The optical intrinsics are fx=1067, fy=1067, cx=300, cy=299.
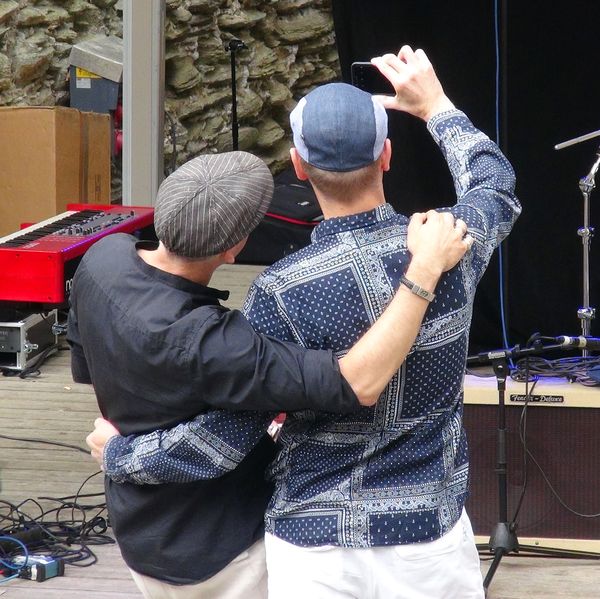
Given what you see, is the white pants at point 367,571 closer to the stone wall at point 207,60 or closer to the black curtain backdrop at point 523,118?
the black curtain backdrop at point 523,118

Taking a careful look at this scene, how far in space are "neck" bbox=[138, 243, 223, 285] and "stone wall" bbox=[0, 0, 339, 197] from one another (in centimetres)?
686

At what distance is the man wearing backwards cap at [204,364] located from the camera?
1486mm

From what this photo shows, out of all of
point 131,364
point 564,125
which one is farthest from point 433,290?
point 564,125

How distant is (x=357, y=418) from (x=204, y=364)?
24 cm

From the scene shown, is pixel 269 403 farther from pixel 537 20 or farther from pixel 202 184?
pixel 537 20

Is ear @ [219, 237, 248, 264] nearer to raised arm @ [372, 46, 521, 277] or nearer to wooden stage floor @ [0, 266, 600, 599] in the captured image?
raised arm @ [372, 46, 521, 277]

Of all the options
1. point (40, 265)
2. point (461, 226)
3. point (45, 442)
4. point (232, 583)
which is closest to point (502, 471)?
point (40, 265)

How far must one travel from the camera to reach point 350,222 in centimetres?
156

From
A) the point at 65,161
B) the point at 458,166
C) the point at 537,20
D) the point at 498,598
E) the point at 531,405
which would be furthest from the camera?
the point at 65,161

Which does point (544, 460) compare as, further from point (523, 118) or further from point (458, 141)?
point (523, 118)

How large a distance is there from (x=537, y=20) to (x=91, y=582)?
3.19 metres

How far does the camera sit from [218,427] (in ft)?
5.09

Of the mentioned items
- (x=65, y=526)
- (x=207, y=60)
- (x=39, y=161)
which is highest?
(x=207, y=60)

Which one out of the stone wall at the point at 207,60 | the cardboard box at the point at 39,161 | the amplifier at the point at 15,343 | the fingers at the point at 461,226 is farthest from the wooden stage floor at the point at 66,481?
the stone wall at the point at 207,60
